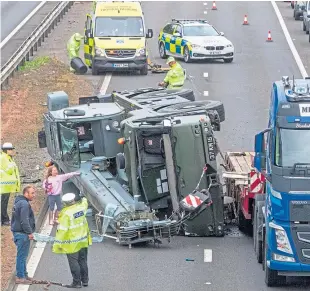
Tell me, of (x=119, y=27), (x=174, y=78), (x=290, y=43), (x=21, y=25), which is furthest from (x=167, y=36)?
(x=174, y=78)

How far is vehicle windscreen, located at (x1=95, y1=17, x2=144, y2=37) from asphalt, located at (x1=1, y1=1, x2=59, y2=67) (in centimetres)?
405

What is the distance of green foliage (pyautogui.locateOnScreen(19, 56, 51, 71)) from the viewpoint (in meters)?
36.9

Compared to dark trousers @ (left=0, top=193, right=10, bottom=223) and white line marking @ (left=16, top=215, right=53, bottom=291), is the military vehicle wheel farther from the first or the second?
dark trousers @ (left=0, top=193, right=10, bottom=223)

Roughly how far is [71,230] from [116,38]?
67.7ft

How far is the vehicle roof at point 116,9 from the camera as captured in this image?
36.9 meters

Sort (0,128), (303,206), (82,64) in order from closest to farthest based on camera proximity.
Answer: (303,206) → (0,128) → (82,64)

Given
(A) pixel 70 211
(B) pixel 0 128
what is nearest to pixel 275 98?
(A) pixel 70 211

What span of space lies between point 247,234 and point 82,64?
56.8 feet

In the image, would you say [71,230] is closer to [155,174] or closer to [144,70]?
[155,174]

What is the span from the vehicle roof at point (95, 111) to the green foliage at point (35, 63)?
583 inches

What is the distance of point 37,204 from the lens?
21.6 metres

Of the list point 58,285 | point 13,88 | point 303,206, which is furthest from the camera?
point 13,88

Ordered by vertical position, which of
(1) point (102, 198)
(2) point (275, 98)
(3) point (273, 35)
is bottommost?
(3) point (273, 35)

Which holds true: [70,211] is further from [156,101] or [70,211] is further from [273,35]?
[273,35]
